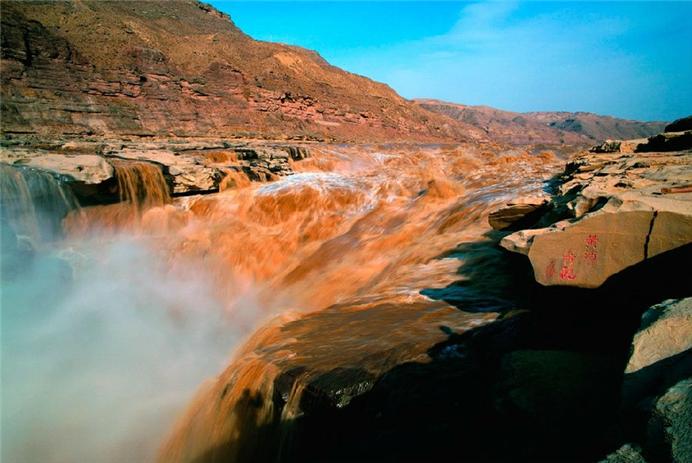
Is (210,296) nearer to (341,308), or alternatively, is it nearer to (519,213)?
(341,308)

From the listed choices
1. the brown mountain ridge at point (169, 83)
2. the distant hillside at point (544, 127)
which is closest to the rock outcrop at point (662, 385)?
the brown mountain ridge at point (169, 83)

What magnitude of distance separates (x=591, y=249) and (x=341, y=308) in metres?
3.05

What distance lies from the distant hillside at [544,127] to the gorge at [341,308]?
84.5m

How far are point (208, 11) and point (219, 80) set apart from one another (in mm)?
28967

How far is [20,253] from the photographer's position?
328 inches

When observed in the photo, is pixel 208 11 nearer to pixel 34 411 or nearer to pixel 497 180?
pixel 497 180

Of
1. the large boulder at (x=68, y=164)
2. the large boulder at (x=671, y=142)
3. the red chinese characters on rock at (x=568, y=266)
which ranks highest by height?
the large boulder at (x=671, y=142)

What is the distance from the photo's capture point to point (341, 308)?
5.09m

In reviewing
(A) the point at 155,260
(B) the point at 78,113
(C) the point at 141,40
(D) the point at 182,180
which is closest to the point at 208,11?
(C) the point at 141,40

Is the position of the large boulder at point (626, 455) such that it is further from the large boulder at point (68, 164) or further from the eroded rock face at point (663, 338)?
the large boulder at point (68, 164)

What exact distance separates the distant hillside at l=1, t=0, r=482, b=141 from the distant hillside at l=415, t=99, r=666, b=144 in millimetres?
51412

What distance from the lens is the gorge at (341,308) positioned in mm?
2160

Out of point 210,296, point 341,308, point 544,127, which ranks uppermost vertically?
point 544,127

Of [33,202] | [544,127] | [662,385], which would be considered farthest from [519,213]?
[544,127]
